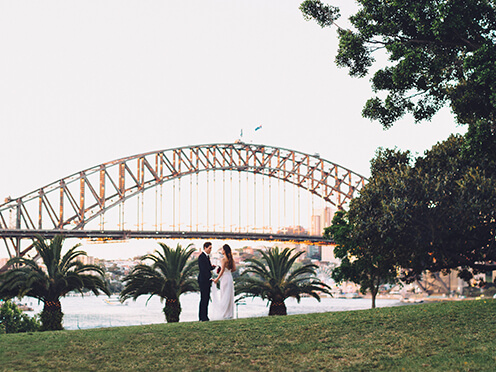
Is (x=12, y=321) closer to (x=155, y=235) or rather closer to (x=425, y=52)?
(x=155, y=235)

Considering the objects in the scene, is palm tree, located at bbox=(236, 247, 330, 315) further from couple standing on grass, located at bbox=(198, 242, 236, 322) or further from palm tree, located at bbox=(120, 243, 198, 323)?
couple standing on grass, located at bbox=(198, 242, 236, 322)

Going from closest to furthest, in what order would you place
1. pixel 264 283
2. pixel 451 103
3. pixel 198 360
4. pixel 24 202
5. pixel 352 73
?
pixel 198 360 → pixel 451 103 → pixel 352 73 → pixel 264 283 → pixel 24 202

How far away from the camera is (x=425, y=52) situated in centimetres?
1997

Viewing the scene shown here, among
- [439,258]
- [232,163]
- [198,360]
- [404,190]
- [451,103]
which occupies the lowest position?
[198,360]

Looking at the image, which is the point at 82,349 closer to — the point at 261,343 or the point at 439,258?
the point at 261,343

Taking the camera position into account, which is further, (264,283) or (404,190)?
(264,283)

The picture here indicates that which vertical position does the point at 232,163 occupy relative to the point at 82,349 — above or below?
above

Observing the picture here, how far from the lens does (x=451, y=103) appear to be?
1936cm

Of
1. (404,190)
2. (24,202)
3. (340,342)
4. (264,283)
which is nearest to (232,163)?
(24,202)

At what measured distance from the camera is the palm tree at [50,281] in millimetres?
28078

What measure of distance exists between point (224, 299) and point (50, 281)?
14078 millimetres

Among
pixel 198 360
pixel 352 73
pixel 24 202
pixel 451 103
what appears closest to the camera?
pixel 198 360

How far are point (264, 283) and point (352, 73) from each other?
13710mm

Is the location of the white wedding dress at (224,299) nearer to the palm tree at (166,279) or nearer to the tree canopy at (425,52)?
the tree canopy at (425,52)
